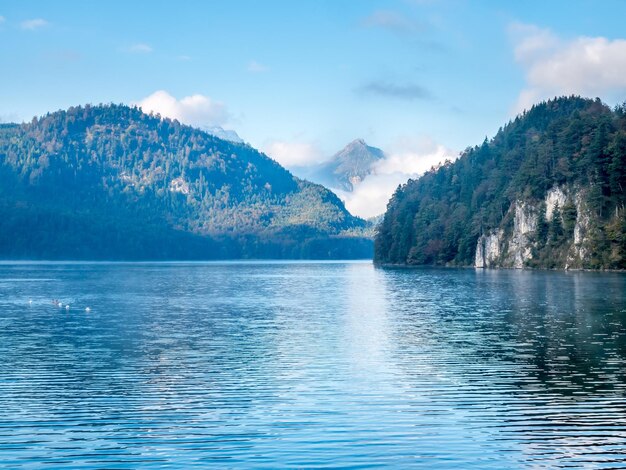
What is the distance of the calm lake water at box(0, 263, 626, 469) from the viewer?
25953mm

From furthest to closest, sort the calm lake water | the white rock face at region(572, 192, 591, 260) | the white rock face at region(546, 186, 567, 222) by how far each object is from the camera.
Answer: the white rock face at region(546, 186, 567, 222), the white rock face at region(572, 192, 591, 260), the calm lake water

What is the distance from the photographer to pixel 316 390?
36.1 metres

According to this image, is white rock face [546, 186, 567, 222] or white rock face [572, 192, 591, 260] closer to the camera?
white rock face [572, 192, 591, 260]

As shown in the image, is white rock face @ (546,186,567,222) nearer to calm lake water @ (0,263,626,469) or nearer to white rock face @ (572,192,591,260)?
white rock face @ (572,192,591,260)

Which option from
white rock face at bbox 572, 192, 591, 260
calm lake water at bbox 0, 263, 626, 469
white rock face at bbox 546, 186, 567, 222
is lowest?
calm lake water at bbox 0, 263, 626, 469

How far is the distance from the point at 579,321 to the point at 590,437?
39.6 metres

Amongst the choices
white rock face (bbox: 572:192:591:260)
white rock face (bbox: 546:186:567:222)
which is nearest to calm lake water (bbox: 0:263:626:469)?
white rock face (bbox: 572:192:591:260)

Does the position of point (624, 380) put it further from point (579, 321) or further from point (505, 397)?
point (579, 321)

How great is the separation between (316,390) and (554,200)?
564 ft

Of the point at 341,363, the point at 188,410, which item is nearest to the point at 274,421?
the point at 188,410

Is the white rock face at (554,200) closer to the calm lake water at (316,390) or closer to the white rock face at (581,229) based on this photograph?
the white rock face at (581,229)

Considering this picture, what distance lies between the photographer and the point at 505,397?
34.2 metres

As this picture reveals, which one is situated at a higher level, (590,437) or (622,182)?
(622,182)

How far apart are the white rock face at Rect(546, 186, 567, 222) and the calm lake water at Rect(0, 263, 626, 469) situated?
12462cm
